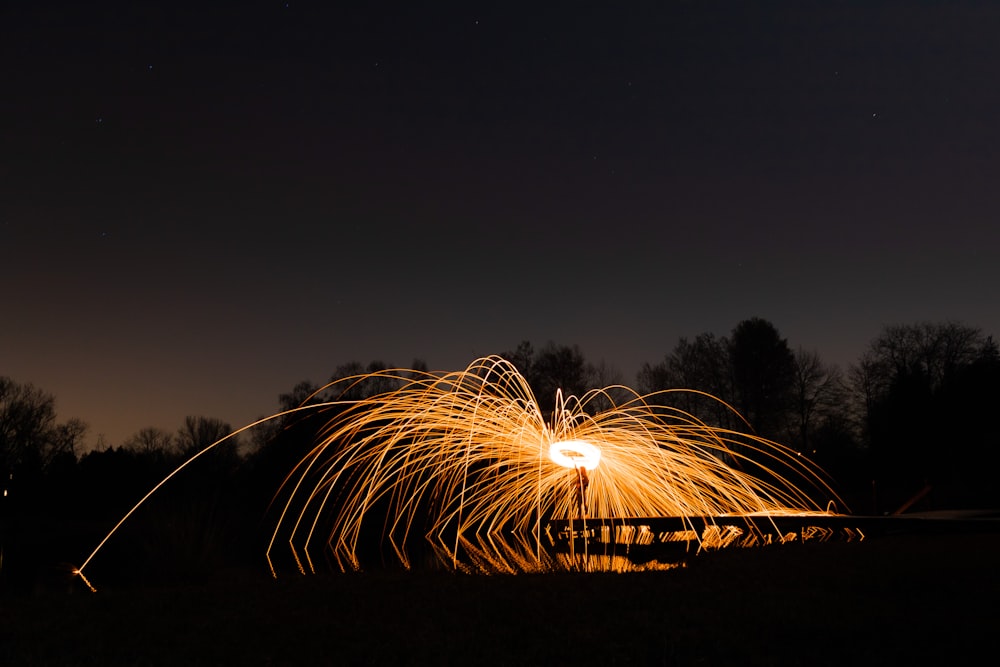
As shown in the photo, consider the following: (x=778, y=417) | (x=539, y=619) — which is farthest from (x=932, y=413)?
(x=539, y=619)

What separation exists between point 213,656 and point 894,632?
16.0ft

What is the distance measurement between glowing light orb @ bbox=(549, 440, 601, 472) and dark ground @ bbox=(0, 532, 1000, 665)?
2.53 m

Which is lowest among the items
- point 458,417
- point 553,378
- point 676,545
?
point 676,545

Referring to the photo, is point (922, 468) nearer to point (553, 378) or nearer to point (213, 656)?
point (553, 378)

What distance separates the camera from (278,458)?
2670 centimetres

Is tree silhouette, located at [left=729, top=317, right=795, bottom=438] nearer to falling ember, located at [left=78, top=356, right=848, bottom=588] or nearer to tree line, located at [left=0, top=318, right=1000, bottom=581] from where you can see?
tree line, located at [left=0, top=318, right=1000, bottom=581]

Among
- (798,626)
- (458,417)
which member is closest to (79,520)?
(458,417)

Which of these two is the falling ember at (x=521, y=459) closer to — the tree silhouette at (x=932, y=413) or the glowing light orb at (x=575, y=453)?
the glowing light orb at (x=575, y=453)

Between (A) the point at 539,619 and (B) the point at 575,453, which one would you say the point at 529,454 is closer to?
(B) the point at 575,453

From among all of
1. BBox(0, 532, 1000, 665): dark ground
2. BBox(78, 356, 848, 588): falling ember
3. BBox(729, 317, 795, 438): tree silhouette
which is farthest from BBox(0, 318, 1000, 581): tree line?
BBox(0, 532, 1000, 665): dark ground

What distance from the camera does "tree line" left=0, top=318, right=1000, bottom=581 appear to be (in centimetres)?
3095

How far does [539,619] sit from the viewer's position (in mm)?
6148

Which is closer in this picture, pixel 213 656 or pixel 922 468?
pixel 213 656

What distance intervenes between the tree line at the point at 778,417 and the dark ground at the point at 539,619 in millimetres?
19566
